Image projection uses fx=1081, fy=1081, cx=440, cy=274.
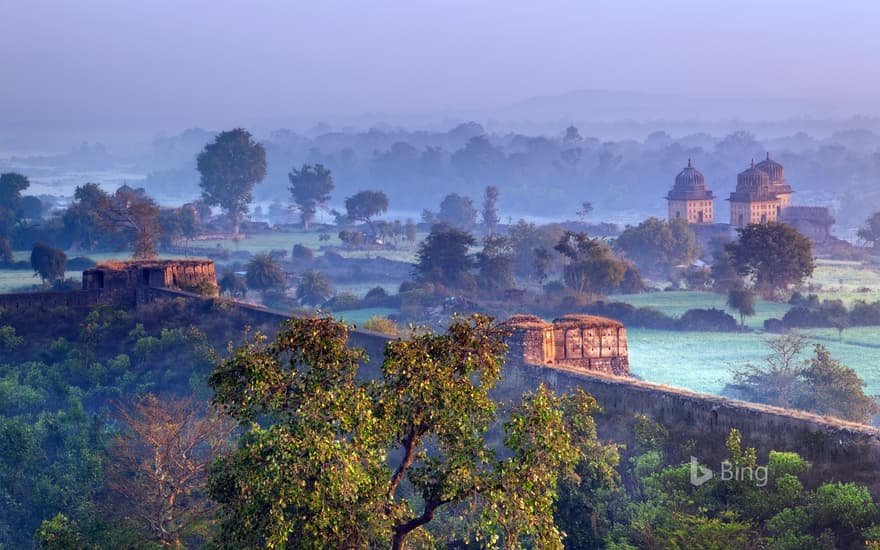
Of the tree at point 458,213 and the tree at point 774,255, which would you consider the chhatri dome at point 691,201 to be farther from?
the tree at point 774,255

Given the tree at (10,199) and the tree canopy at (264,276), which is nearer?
the tree canopy at (264,276)

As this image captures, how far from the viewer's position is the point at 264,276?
170ft

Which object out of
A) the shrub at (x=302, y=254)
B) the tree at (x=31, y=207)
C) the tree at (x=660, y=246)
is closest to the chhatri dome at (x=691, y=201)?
the tree at (x=660, y=246)

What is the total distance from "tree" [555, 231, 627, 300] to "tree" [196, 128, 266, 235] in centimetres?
4804

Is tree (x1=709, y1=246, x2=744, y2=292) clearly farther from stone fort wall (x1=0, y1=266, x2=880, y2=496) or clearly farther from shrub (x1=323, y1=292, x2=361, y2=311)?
stone fort wall (x1=0, y1=266, x2=880, y2=496)

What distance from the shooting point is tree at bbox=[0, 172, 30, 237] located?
255 ft

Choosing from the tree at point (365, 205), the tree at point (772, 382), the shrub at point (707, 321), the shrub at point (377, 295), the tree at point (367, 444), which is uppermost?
the tree at point (365, 205)

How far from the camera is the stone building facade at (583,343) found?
22500mm

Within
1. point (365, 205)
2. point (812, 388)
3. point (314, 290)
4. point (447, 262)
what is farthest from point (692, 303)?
point (365, 205)

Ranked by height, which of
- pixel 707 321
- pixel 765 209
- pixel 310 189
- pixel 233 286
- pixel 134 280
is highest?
pixel 310 189

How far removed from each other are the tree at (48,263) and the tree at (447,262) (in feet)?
59.1

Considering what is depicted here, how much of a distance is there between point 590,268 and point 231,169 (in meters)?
52.1

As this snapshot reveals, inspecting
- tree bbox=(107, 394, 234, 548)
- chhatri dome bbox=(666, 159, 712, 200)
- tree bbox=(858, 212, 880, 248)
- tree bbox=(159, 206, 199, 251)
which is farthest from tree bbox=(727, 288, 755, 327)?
tree bbox=(159, 206, 199, 251)

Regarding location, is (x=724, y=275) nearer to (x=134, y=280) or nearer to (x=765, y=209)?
(x=765, y=209)
